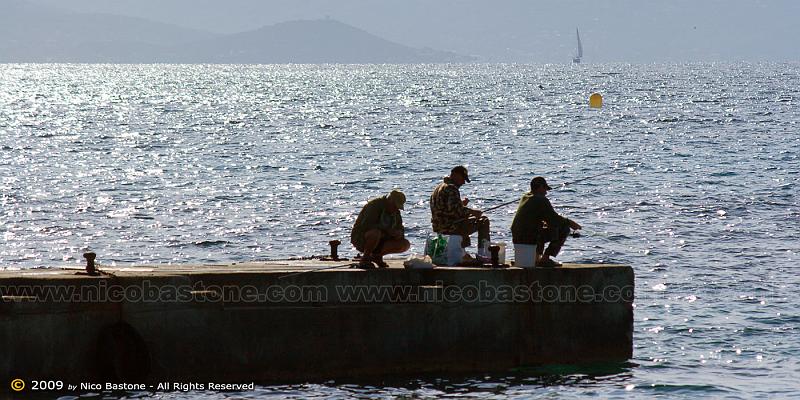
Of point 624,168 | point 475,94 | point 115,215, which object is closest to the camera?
point 115,215

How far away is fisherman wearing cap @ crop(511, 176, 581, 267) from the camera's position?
17.3 metres

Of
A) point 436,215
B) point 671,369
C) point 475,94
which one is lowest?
point 671,369

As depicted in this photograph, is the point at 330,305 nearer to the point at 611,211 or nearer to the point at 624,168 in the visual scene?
the point at 611,211

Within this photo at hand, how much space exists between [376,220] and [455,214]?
4.37 ft

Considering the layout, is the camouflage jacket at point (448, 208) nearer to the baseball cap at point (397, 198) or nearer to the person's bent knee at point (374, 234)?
the baseball cap at point (397, 198)

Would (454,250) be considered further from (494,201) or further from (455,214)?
(494,201)

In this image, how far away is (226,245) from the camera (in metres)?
32.4

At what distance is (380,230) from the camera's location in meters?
17.0

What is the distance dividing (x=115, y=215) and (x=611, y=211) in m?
15.0

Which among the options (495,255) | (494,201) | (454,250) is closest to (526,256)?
(495,255)

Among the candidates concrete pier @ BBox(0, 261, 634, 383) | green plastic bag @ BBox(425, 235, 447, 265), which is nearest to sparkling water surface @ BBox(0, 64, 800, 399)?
concrete pier @ BBox(0, 261, 634, 383)

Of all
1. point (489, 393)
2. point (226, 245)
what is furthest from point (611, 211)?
point (489, 393)

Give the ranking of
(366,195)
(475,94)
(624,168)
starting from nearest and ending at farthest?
(366,195), (624,168), (475,94)

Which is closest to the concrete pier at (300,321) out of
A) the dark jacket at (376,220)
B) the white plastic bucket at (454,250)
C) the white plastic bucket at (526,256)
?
the white plastic bucket at (526,256)
